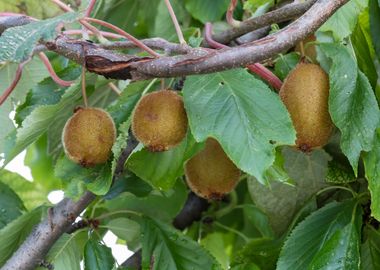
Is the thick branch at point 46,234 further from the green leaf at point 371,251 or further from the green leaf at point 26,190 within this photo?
the green leaf at point 26,190

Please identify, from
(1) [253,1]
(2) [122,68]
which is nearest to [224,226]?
(1) [253,1]

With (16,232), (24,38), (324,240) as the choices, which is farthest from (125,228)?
(24,38)

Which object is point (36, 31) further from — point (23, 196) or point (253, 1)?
point (23, 196)

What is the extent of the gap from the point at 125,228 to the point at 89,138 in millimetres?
426

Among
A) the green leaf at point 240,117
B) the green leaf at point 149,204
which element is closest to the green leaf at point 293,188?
the green leaf at point 149,204

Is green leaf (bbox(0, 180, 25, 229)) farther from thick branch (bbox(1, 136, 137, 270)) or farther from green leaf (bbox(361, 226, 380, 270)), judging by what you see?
green leaf (bbox(361, 226, 380, 270))

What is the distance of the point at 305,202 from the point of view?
150 centimetres

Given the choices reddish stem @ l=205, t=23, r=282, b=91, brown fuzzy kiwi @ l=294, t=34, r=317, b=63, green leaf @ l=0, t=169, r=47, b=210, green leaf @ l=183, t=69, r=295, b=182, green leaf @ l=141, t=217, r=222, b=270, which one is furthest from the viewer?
green leaf @ l=0, t=169, r=47, b=210

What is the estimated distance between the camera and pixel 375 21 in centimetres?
145

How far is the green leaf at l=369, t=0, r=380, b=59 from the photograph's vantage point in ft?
4.73

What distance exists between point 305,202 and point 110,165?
40 cm

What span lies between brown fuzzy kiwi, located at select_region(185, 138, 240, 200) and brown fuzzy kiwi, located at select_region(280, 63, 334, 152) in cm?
12

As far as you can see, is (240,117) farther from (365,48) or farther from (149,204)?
(149,204)

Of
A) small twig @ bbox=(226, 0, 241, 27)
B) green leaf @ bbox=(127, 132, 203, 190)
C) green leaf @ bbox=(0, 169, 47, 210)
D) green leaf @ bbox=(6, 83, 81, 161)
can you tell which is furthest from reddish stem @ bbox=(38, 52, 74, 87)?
green leaf @ bbox=(0, 169, 47, 210)
